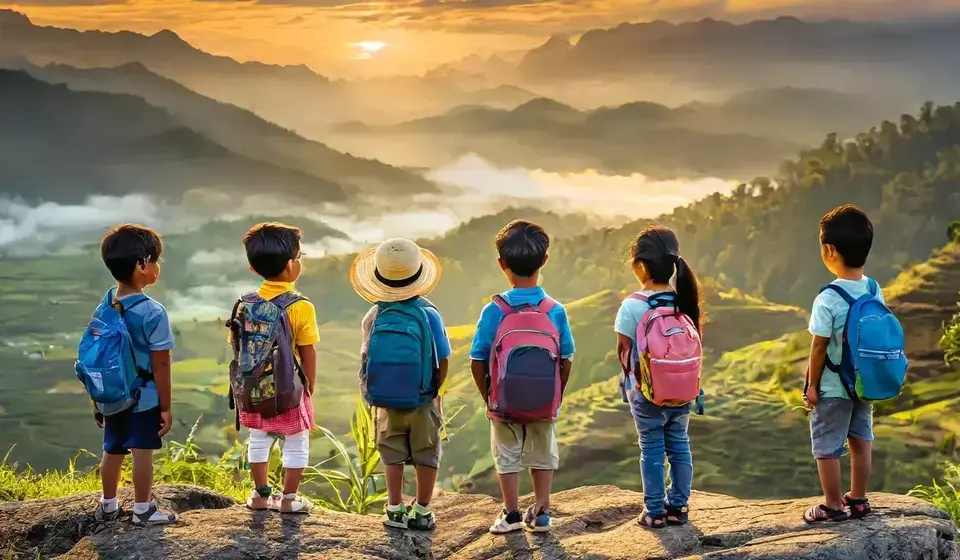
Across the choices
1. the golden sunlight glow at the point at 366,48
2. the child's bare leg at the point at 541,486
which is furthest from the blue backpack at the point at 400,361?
the golden sunlight glow at the point at 366,48

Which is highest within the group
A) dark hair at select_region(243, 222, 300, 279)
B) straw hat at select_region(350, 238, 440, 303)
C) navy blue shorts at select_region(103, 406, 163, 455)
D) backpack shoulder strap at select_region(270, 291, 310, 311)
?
dark hair at select_region(243, 222, 300, 279)

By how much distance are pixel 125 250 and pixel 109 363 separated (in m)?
0.42

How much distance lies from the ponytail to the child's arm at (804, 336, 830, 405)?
45 cm

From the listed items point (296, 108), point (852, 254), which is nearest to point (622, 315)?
point (852, 254)

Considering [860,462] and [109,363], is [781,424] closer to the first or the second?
[860,462]

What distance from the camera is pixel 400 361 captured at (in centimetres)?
373

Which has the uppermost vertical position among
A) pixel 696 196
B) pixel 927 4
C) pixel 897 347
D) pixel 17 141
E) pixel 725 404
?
pixel 927 4

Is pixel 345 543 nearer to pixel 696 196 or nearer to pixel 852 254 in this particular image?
pixel 852 254

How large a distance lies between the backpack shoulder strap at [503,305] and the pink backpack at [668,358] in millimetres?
486

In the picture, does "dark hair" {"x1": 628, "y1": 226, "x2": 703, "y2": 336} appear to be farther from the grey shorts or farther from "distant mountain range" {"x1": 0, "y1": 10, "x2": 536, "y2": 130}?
"distant mountain range" {"x1": 0, "y1": 10, "x2": 536, "y2": 130}

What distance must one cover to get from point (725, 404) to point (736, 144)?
282cm

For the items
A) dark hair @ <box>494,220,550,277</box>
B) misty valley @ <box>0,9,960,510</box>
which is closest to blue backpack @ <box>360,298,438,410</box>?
dark hair @ <box>494,220,550,277</box>

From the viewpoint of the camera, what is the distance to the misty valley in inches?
349

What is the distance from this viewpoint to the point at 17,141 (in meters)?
9.62
